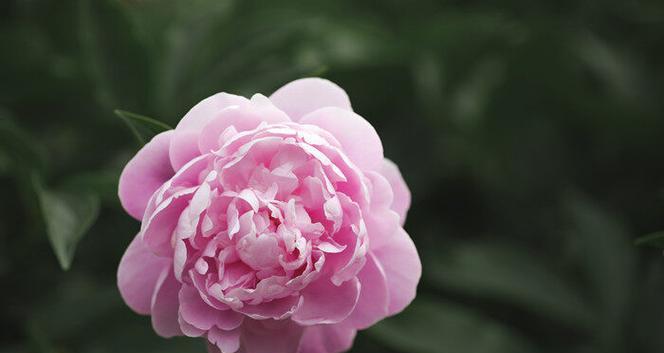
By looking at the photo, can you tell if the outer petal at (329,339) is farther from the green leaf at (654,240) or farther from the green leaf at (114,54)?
the green leaf at (114,54)

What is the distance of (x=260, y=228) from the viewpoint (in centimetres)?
52

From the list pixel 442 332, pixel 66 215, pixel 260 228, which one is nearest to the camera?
Answer: pixel 260 228

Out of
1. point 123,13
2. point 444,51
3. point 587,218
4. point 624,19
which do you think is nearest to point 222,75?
point 123,13

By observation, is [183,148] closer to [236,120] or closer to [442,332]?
[236,120]

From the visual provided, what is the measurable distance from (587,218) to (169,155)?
507 mm

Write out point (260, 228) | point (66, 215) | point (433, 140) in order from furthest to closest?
point (433, 140), point (66, 215), point (260, 228)

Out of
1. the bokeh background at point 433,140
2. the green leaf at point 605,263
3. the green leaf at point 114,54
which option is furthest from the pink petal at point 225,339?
Answer: the green leaf at point 605,263

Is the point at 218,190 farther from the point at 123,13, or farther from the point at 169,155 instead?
the point at 123,13

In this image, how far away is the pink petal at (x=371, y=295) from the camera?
560 mm

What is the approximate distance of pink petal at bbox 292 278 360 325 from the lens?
531mm

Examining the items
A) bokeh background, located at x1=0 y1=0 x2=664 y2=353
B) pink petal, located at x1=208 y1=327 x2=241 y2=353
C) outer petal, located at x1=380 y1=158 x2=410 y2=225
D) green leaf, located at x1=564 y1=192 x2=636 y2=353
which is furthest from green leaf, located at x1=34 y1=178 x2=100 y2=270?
green leaf, located at x1=564 y1=192 x2=636 y2=353

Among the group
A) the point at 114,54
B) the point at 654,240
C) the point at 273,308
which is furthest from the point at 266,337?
the point at 114,54

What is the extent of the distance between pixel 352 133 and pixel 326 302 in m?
0.11

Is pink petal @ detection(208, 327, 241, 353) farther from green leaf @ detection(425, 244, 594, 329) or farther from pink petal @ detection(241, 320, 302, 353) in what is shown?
green leaf @ detection(425, 244, 594, 329)
